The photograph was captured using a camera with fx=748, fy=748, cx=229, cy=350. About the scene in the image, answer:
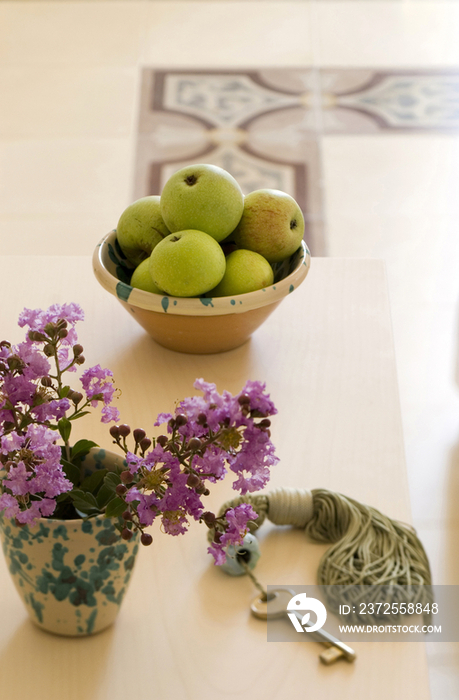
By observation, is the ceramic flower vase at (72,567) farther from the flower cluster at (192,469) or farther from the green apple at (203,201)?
the green apple at (203,201)

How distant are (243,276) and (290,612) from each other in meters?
0.34

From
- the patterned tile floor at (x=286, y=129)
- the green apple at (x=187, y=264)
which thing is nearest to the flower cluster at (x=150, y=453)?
the green apple at (x=187, y=264)

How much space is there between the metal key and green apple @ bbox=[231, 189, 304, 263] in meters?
0.37

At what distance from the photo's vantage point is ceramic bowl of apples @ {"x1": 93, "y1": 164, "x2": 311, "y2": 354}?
2.50 ft

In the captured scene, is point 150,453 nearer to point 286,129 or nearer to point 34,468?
point 34,468

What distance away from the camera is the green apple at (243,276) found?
78cm

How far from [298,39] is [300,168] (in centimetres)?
94

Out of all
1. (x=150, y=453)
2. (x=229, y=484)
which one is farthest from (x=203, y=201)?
(x=150, y=453)

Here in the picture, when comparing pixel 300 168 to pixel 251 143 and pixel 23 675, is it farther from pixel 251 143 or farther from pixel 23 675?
pixel 23 675

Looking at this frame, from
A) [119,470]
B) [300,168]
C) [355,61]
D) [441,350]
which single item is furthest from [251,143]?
[119,470]

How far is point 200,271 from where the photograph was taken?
75 cm

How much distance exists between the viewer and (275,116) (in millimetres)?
2504

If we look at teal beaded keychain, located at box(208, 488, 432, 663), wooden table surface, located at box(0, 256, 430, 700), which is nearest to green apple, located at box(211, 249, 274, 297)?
wooden table surface, located at box(0, 256, 430, 700)

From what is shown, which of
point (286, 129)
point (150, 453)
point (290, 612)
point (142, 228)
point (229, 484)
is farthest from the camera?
point (286, 129)
